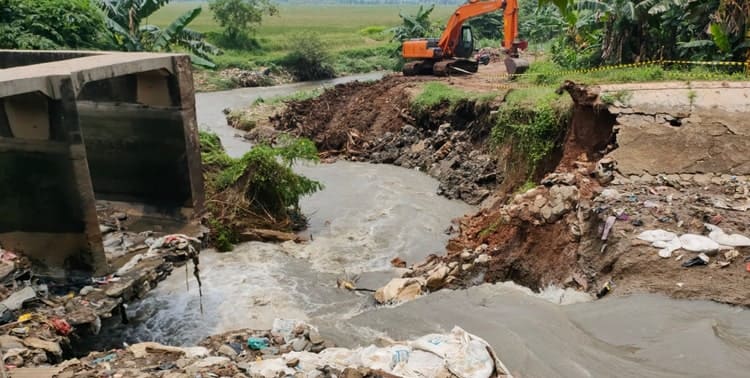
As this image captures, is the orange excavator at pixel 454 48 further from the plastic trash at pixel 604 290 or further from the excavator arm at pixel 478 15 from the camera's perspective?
the plastic trash at pixel 604 290

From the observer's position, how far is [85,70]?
7.80 metres

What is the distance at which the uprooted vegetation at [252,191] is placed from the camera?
472 inches

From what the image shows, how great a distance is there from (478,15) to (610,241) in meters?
16.4

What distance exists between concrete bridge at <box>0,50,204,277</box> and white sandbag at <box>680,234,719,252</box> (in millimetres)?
7804

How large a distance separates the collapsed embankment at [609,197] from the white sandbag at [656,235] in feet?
0.21

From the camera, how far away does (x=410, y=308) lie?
8.27m

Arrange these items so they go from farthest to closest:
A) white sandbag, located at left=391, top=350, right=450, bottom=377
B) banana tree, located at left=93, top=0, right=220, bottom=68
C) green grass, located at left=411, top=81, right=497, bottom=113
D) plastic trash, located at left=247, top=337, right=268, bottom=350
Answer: banana tree, located at left=93, top=0, right=220, bottom=68 → green grass, located at left=411, top=81, right=497, bottom=113 → plastic trash, located at left=247, top=337, right=268, bottom=350 → white sandbag, located at left=391, top=350, right=450, bottom=377

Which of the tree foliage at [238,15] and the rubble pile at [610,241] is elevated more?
the tree foliage at [238,15]

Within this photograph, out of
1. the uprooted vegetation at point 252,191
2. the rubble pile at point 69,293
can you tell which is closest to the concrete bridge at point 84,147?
the rubble pile at point 69,293

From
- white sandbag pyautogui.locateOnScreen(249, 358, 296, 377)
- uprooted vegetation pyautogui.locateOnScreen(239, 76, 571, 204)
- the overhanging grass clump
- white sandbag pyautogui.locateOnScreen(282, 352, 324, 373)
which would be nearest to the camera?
white sandbag pyautogui.locateOnScreen(249, 358, 296, 377)

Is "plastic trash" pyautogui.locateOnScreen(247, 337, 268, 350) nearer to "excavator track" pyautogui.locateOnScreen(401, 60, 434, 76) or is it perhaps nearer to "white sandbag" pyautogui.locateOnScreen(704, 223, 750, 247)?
"white sandbag" pyautogui.locateOnScreen(704, 223, 750, 247)

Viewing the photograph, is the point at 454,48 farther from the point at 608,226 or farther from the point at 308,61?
the point at 608,226

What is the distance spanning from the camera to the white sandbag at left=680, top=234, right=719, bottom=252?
7.46 meters

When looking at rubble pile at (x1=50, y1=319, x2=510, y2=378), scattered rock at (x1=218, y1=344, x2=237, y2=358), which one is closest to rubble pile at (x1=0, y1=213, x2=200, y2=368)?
rubble pile at (x1=50, y1=319, x2=510, y2=378)
